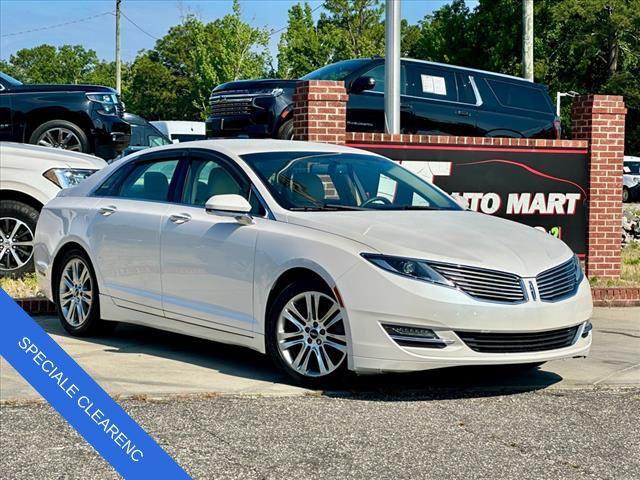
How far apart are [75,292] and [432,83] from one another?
7362 millimetres

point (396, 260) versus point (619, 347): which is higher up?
point (396, 260)

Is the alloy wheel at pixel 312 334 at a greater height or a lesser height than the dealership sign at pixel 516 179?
lesser

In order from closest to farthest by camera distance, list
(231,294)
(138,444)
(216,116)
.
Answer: (138,444) < (231,294) < (216,116)

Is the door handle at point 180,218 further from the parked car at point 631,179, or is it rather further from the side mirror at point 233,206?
the parked car at point 631,179

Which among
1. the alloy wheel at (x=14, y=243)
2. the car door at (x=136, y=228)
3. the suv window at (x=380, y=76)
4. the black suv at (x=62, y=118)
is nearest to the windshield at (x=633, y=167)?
the suv window at (x=380, y=76)

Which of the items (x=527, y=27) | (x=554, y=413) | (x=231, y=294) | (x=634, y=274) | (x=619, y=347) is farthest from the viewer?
(x=527, y=27)

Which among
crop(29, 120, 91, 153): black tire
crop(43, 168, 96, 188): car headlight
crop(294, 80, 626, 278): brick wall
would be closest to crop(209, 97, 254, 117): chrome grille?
crop(29, 120, 91, 153): black tire

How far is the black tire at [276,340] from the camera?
6.74 m

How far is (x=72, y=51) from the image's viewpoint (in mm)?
105188

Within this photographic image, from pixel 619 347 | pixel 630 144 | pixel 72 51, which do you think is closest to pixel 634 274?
pixel 619 347

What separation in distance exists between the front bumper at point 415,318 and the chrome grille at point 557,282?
0.56 ft

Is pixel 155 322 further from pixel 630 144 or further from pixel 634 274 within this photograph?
pixel 630 144

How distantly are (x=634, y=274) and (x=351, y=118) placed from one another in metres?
→ 3.99

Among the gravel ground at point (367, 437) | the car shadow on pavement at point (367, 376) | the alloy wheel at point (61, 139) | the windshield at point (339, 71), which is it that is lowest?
the car shadow on pavement at point (367, 376)
